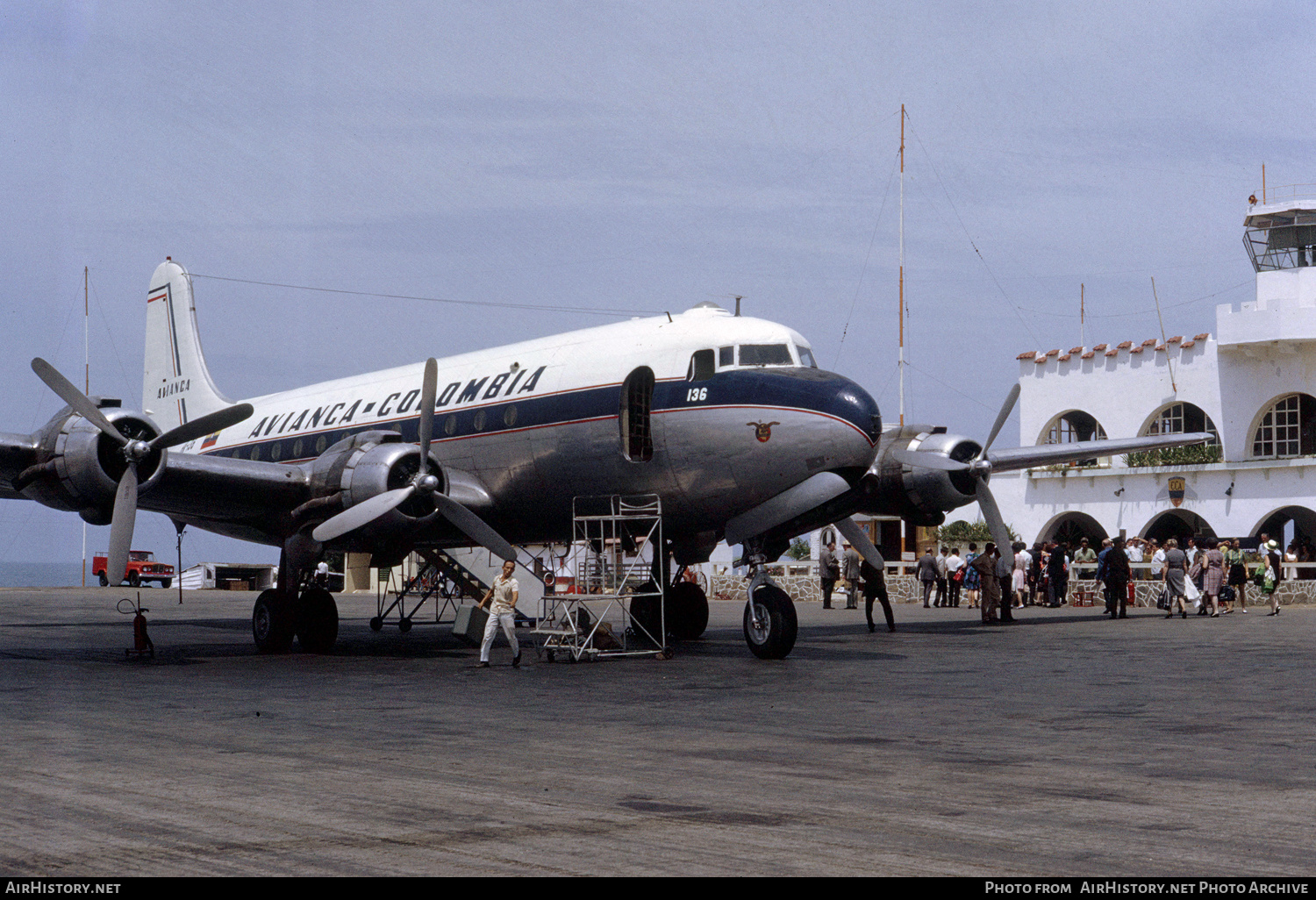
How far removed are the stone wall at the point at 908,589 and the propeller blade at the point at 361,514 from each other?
10063 millimetres

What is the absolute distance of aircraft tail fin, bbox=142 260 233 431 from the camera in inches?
1169

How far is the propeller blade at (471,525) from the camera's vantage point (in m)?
18.7

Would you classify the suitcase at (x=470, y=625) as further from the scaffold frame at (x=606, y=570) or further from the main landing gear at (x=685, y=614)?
the main landing gear at (x=685, y=614)

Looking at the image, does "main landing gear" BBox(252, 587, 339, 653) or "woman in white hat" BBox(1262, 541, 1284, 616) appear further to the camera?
"woman in white hat" BBox(1262, 541, 1284, 616)

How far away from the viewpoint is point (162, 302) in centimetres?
3078

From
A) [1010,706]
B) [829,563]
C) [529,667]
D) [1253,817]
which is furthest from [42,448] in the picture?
[829,563]

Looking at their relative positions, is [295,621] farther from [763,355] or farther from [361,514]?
[763,355]

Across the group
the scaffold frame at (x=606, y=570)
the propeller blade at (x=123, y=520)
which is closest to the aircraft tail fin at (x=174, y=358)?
the propeller blade at (x=123, y=520)

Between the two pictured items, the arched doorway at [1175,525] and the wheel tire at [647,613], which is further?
the arched doorway at [1175,525]

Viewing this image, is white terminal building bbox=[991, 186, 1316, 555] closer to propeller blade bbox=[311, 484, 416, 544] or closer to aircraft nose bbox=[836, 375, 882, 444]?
aircraft nose bbox=[836, 375, 882, 444]

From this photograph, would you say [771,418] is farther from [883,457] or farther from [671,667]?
[883,457]

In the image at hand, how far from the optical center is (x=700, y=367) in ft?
59.9

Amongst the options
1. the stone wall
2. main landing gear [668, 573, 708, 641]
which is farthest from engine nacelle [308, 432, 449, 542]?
the stone wall

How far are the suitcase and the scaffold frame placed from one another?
1.55 meters
